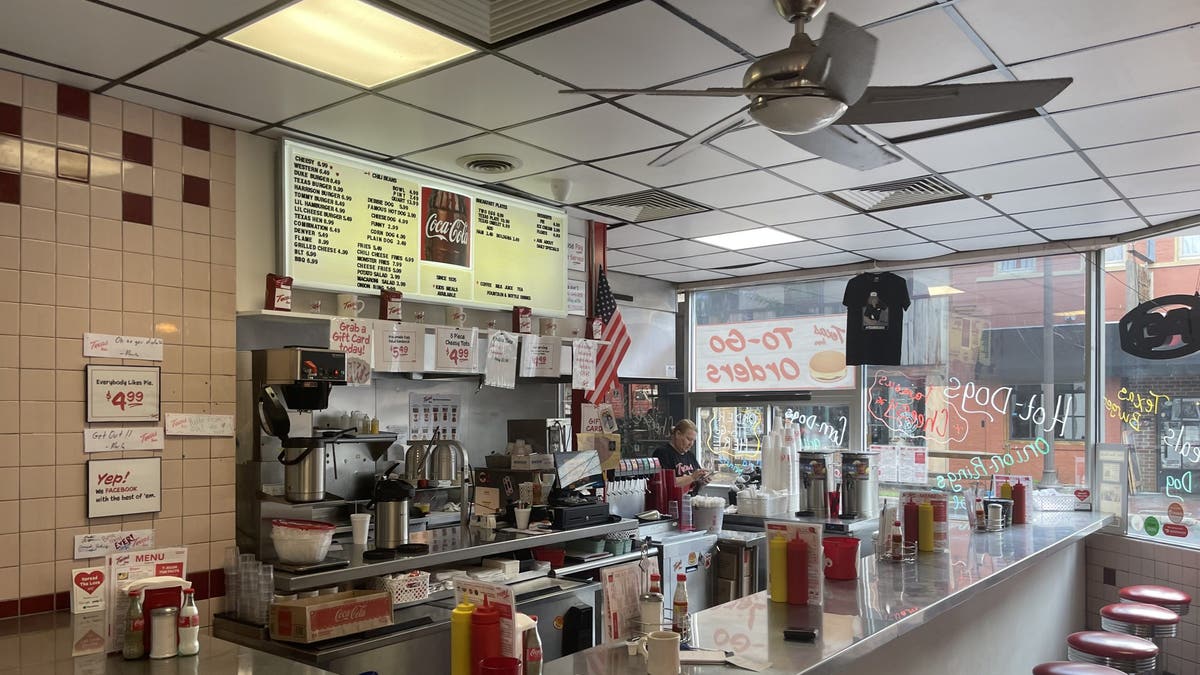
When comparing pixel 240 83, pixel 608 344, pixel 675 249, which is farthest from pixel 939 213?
pixel 240 83

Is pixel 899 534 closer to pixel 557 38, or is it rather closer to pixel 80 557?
pixel 557 38

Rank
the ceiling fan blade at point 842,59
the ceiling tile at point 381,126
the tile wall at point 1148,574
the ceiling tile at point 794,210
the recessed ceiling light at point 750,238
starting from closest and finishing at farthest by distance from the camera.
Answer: the ceiling fan blade at point 842,59
the ceiling tile at point 381,126
the ceiling tile at point 794,210
the tile wall at point 1148,574
the recessed ceiling light at point 750,238

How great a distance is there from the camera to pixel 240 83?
3178mm

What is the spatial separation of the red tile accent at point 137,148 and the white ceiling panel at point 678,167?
198 centimetres

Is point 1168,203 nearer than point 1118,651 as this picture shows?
No

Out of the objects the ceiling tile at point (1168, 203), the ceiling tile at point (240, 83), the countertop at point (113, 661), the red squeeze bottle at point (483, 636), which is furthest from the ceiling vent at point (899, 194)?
the countertop at point (113, 661)

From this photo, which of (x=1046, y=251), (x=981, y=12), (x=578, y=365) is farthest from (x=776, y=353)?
(x=981, y=12)

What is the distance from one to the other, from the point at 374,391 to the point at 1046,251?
4.96 meters

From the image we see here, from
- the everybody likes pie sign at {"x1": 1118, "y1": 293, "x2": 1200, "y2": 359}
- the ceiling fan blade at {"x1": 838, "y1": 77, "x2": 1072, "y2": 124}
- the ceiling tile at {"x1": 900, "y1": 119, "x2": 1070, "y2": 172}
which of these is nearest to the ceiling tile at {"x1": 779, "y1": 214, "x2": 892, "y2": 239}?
the ceiling tile at {"x1": 900, "y1": 119, "x2": 1070, "y2": 172}

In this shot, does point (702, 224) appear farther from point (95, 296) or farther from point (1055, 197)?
point (95, 296)

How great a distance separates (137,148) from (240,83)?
0.57 metres

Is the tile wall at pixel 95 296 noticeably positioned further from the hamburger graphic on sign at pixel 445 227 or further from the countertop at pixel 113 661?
the hamburger graphic on sign at pixel 445 227

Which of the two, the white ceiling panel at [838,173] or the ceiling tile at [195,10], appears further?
the white ceiling panel at [838,173]

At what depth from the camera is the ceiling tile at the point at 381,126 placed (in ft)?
11.4
